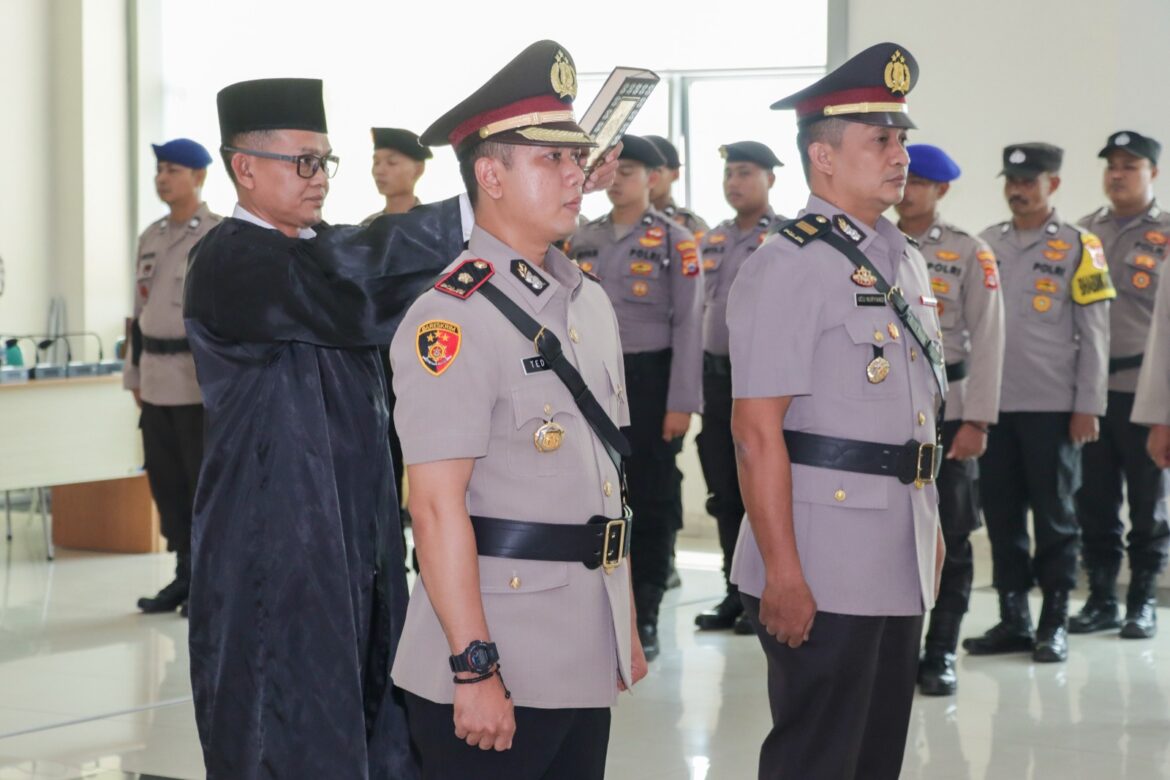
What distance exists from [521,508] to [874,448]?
0.79m

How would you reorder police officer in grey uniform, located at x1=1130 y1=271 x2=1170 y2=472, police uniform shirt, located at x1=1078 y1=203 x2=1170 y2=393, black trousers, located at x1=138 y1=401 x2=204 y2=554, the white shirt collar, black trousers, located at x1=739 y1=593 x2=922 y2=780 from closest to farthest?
black trousers, located at x1=739 y1=593 x2=922 y2=780
the white shirt collar
police officer in grey uniform, located at x1=1130 y1=271 x2=1170 y2=472
police uniform shirt, located at x1=1078 y1=203 x2=1170 y2=393
black trousers, located at x1=138 y1=401 x2=204 y2=554

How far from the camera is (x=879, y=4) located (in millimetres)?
7113

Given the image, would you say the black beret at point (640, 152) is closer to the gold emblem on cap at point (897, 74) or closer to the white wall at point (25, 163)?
the gold emblem on cap at point (897, 74)

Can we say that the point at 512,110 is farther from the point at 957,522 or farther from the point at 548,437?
the point at 957,522

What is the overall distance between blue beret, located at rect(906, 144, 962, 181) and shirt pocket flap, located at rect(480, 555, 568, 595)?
3.04 metres

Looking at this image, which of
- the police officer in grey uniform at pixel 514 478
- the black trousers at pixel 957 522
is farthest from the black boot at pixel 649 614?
the police officer in grey uniform at pixel 514 478

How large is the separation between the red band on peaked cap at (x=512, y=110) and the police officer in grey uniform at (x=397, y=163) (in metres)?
3.74

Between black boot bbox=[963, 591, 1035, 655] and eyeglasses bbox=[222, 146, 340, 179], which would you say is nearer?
eyeglasses bbox=[222, 146, 340, 179]

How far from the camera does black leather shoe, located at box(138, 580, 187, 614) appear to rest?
19.7 ft

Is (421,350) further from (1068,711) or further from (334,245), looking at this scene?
(1068,711)

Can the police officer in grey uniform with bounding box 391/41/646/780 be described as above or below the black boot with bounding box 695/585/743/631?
above

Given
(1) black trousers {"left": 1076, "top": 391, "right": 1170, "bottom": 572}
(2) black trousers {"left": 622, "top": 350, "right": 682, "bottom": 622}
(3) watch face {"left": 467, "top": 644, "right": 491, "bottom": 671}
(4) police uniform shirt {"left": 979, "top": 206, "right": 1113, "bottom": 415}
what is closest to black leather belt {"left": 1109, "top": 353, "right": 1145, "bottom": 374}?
(1) black trousers {"left": 1076, "top": 391, "right": 1170, "bottom": 572}

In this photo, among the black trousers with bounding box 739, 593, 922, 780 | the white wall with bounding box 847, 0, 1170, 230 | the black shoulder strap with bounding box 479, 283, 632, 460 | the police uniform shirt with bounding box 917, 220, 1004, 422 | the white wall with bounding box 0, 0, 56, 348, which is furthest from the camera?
the white wall with bounding box 0, 0, 56, 348

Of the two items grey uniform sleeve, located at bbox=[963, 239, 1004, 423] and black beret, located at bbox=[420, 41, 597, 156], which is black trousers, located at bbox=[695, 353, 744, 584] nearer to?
grey uniform sleeve, located at bbox=[963, 239, 1004, 423]
